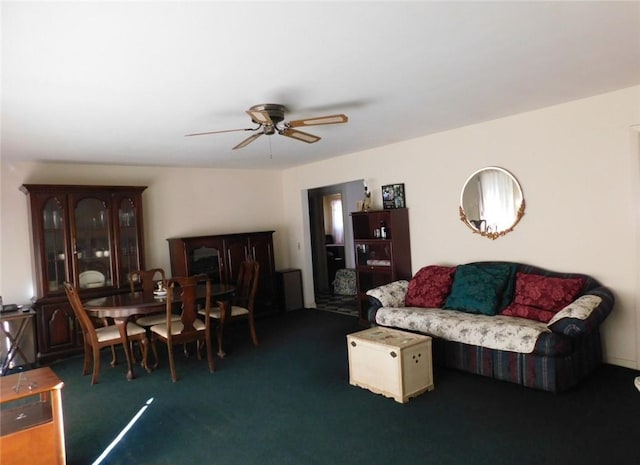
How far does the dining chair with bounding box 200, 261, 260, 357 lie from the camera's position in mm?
4594

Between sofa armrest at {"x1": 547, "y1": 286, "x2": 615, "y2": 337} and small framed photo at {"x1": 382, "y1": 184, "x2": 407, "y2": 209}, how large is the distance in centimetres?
229

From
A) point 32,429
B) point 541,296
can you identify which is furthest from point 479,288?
point 32,429

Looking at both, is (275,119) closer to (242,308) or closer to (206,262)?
(242,308)

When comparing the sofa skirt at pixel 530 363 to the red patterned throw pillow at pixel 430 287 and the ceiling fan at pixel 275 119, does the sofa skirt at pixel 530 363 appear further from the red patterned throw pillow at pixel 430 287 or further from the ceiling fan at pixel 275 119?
the ceiling fan at pixel 275 119

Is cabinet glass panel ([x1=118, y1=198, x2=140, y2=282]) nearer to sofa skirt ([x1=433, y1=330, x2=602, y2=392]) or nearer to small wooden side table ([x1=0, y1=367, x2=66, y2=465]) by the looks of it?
small wooden side table ([x1=0, y1=367, x2=66, y2=465])

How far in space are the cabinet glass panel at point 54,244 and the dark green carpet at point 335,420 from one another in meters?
1.24

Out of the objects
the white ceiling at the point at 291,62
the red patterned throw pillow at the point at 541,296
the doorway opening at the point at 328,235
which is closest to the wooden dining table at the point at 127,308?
the white ceiling at the point at 291,62

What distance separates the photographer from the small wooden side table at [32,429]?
2.34m

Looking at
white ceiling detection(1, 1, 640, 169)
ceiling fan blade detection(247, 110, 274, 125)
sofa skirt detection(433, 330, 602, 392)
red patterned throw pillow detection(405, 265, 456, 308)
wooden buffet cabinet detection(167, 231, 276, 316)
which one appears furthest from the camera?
wooden buffet cabinet detection(167, 231, 276, 316)

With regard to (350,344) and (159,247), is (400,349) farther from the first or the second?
(159,247)

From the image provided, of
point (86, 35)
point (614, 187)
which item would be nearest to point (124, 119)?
point (86, 35)

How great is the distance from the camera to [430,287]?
441cm

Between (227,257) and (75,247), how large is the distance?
1880 millimetres

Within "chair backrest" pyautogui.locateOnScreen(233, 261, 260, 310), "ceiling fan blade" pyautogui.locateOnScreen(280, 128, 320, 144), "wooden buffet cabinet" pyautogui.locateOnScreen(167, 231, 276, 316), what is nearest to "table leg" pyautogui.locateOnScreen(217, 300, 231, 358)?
"chair backrest" pyautogui.locateOnScreen(233, 261, 260, 310)
